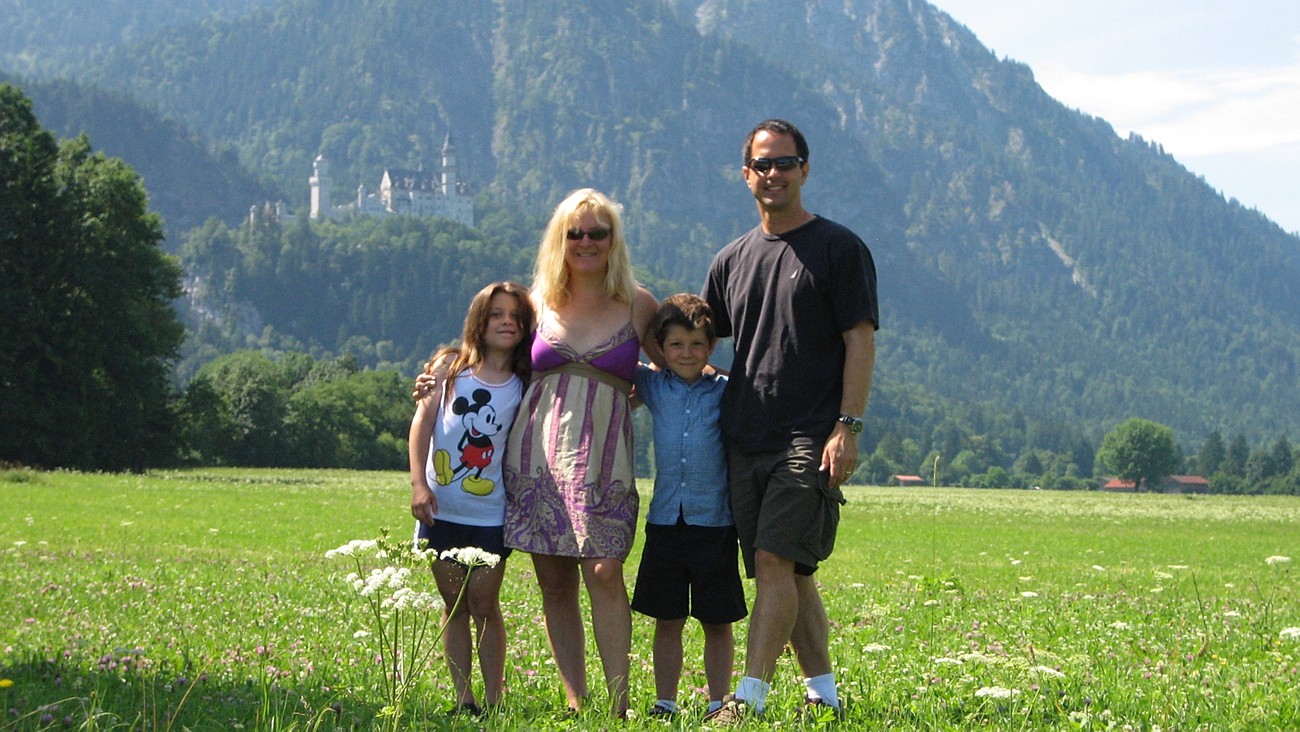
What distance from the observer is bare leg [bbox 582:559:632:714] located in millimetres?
6598

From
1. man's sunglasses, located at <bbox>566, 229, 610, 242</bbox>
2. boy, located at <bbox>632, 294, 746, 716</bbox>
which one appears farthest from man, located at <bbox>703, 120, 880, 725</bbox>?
man's sunglasses, located at <bbox>566, 229, 610, 242</bbox>

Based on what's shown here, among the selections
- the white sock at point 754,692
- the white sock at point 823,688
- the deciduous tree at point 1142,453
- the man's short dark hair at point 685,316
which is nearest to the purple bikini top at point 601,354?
the man's short dark hair at point 685,316

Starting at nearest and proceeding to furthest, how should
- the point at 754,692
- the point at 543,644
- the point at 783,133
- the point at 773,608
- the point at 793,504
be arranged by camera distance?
the point at 754,692 → the point at 793,504 → the point at 773,608 → the point at 783,133 → the point at 543,644

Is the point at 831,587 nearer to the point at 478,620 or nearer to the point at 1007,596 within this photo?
the point at 1007,596

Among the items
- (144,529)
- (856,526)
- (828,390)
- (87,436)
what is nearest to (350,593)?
(828,390)

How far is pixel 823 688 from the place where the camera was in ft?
21.9

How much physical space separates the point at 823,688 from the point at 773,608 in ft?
1.65

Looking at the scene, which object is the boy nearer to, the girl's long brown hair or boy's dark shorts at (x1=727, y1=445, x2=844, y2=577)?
boy's dark shorts at (x1=727, y1=445, x2=844, y2=577)

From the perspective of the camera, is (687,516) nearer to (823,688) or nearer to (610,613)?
(610,613)

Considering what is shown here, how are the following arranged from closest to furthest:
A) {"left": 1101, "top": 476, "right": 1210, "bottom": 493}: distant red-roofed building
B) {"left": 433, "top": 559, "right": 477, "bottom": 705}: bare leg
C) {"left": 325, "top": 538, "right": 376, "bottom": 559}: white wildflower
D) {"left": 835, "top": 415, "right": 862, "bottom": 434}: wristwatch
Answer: {"left": 325, "top": 538, "right": 376, "bottom": 559}: white wildflower < {"left": 835, "top": 415, "right": 862, "bottom": 434}: wristwatch < {"left": 433, "top": 559, "right": 477, "bottom": 705}: bare leg < {"left": 1101, "top": 476, "right": 1210, "bottom": 493}: distant red-roofed building

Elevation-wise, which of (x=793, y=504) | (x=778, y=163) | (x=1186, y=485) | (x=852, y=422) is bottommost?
(x=1186, y=485)

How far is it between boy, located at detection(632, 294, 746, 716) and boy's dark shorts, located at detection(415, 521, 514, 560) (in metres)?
0.71

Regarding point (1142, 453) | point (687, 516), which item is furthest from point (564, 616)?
point (1142, 453)

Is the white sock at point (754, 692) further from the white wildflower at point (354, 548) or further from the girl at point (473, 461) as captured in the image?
the white wildflower at point (354, 548)
